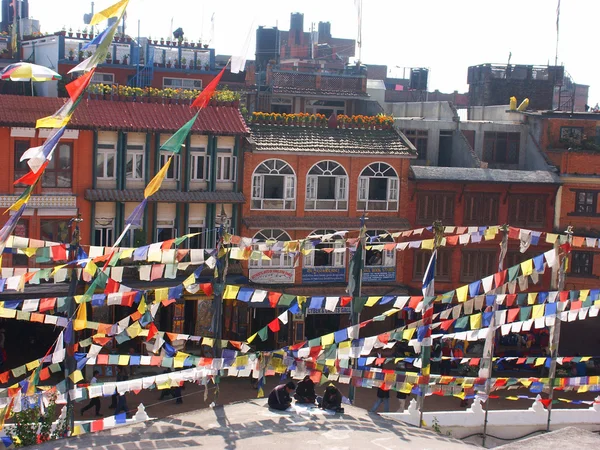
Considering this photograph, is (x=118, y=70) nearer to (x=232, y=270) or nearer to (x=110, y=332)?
(x=232, y=270)

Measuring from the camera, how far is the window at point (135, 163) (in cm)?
→ 3962

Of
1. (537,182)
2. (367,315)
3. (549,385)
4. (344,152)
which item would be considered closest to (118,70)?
(344,152)

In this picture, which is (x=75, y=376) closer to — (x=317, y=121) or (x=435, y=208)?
(x=317, y=121)

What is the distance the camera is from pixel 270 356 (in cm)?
2680

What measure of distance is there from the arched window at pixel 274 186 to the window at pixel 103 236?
18.4ft

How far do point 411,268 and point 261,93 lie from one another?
11629 mm

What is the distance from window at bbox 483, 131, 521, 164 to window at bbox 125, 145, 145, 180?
1584cm

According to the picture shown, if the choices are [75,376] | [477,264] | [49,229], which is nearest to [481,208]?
[477,264]

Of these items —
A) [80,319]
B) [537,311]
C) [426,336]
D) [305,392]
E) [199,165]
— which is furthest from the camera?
[199,165]

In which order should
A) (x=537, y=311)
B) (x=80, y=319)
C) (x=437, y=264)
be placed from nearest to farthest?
(x=80, y=319) → (x=537, y=311) → (x=437, y=264)

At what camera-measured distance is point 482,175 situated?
4394 centimetres

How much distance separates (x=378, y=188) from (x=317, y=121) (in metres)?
3.60

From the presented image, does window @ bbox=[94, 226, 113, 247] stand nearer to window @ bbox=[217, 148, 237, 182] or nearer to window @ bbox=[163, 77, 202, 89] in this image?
window @ bbox=[217, 148, 237, 182]

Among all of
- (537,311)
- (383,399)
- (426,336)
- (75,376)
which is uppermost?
(537,311)
